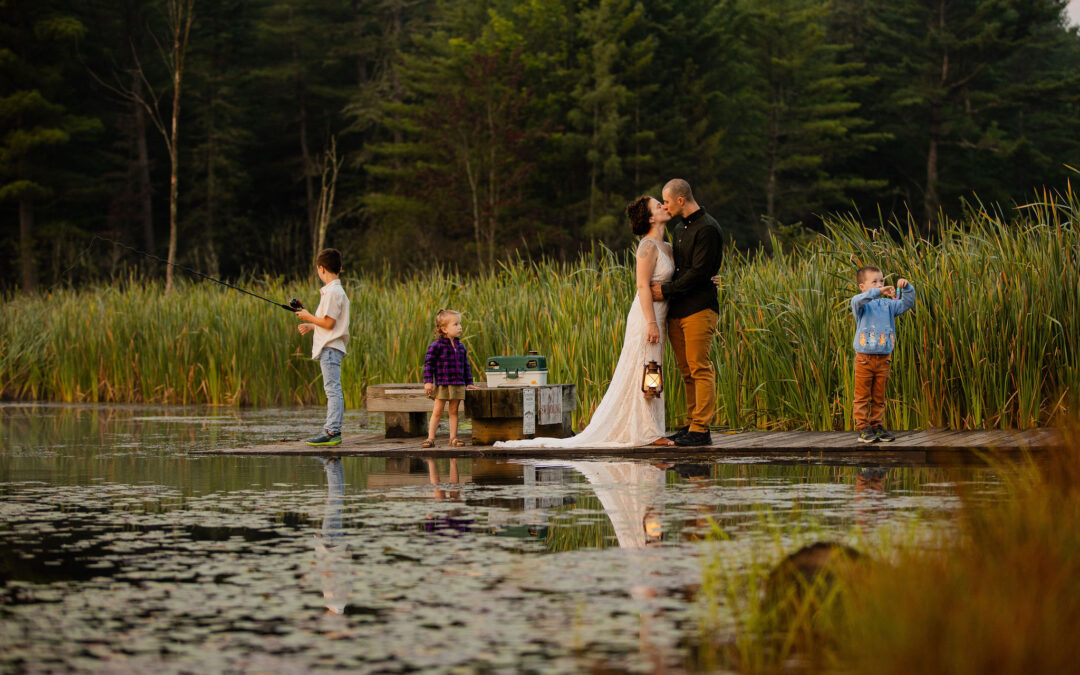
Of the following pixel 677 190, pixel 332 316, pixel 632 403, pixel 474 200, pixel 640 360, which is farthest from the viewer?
pixel 474 200

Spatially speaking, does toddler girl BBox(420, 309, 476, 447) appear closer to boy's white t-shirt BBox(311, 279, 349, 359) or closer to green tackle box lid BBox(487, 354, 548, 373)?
green tackle box lid BBox(487, 354, 548, 373)

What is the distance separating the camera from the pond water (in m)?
5.12

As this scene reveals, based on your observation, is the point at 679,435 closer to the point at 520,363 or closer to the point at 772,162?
the point at 520,363

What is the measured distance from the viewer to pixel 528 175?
51375mm

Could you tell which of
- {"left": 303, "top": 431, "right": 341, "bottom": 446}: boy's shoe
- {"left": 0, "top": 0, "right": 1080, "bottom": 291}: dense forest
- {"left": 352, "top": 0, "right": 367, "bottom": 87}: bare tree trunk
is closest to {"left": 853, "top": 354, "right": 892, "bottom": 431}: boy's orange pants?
{"left": 303, "top": 431, "right": 341, "bottom": 446}: boy's shoe

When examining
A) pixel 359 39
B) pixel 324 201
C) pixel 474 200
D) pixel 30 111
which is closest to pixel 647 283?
pixel 324 201

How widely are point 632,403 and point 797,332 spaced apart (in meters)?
2.29

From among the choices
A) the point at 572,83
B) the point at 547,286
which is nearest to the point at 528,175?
the point at 572,83

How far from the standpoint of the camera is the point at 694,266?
11.9 m

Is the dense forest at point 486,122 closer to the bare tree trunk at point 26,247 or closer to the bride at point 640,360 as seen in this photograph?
the bare tree trunk at point 26,247

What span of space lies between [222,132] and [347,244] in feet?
25.5

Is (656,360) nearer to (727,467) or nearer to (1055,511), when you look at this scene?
(727,467)

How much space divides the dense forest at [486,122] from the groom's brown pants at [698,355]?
36672 mm

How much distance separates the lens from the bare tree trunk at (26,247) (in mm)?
52062
